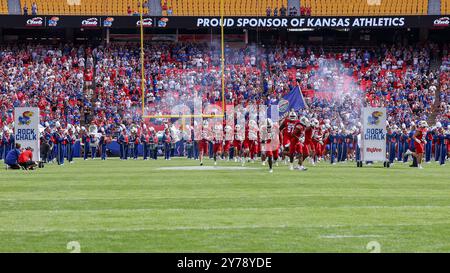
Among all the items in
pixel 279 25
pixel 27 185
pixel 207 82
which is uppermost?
pixel 279 25

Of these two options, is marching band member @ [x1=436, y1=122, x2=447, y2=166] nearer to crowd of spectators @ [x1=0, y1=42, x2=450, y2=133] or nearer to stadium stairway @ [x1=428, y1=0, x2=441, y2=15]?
crowd of spectators @ [x1=0, y1=42, x2=450, y2=133]

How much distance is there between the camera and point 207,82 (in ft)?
136

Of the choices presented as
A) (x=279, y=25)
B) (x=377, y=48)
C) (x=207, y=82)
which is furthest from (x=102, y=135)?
(x=377, y=48)

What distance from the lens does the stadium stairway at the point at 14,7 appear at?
4566 centimetres

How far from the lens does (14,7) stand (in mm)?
45844

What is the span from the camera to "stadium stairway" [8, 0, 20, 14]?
4566 centimetres

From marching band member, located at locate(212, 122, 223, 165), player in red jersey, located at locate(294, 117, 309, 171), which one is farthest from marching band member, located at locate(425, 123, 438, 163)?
player in red jersey, located at locate(294, 117, 309, 171)

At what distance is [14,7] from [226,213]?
3548 cm

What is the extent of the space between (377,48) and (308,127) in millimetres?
21861

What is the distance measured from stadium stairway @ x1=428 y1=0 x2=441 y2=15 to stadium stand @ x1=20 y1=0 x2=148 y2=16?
570 inches

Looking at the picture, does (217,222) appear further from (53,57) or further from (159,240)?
(53,57)

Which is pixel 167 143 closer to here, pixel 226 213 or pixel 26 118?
pixel 26 118

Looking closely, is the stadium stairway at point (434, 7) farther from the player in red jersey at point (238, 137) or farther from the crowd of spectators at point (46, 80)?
the player in red jersey at point (238, 137)

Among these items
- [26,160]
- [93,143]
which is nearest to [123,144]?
[93,143]
